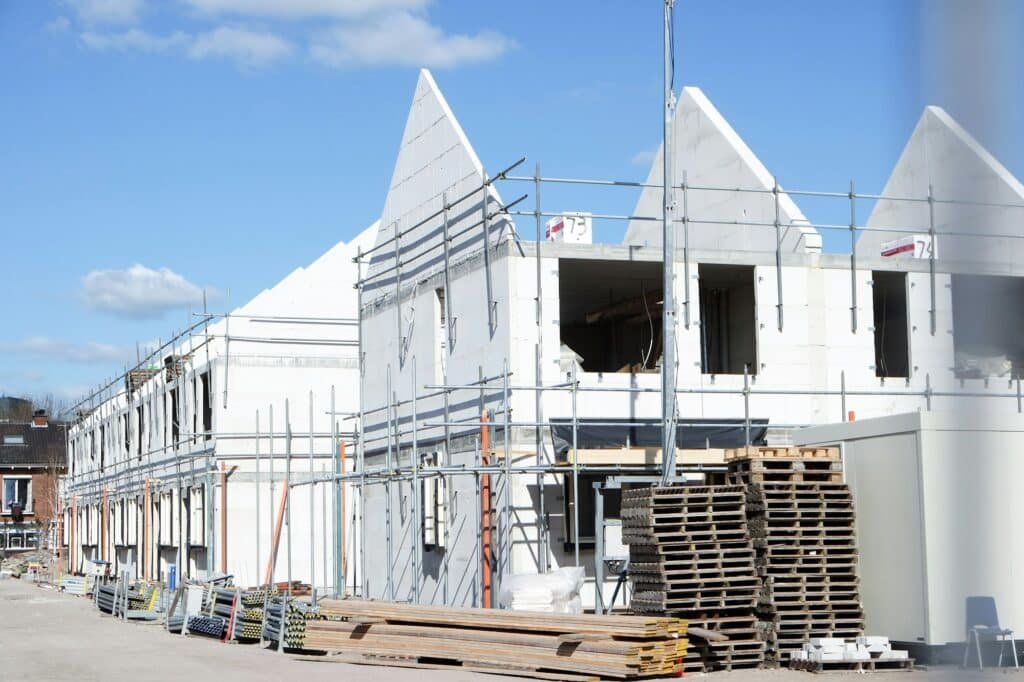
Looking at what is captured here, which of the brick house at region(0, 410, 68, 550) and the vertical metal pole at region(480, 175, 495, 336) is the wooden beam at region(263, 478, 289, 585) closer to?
the vertical metal pole at region(480, 175, 495, 336)

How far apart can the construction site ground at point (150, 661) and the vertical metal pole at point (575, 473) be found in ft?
11.4

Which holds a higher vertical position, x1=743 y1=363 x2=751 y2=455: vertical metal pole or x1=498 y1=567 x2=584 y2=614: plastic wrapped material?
x1=743 y1=363 x2=751 y2=455: vertical metal pole

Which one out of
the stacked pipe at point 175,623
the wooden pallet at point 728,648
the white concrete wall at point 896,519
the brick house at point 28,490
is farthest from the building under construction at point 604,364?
the brick house at point 28,490

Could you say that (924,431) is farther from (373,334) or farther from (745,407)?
(373,334)

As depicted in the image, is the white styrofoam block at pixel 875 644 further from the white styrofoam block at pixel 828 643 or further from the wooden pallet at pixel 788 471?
the wooden pallet at pixel 788 471

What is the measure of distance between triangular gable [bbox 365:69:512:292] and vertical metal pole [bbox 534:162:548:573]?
763 millimetres

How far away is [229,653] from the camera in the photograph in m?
20.2

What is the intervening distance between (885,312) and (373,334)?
10814mm

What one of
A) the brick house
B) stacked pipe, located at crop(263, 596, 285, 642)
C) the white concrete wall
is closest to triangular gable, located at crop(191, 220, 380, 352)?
stacked pipe, located at crop(263, 596, 285, 642)

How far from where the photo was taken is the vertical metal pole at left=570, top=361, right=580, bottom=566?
61.8 ft

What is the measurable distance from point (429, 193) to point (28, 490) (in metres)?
60.8

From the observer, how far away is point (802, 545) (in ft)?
53.3

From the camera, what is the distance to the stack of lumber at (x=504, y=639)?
48.4ft

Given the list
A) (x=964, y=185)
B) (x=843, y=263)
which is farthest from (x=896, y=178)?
(x=964, y=185)
